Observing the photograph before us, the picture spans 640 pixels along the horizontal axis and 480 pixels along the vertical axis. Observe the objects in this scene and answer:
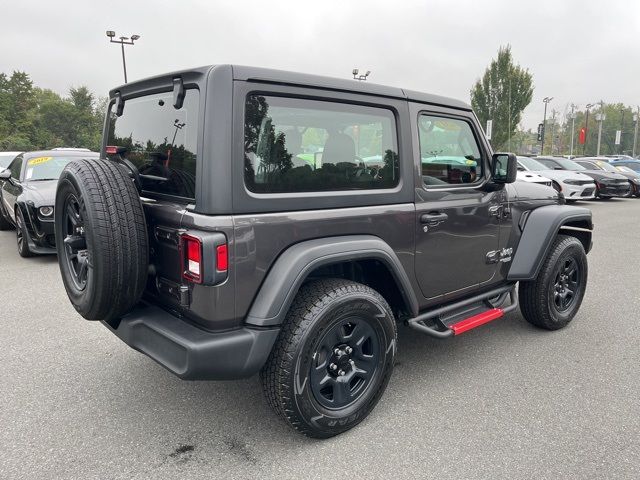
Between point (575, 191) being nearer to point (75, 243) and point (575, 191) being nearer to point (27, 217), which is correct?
point (27, 217)

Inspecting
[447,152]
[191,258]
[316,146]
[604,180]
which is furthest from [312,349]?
[604,180]

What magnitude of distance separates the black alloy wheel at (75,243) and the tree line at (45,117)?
57.4m

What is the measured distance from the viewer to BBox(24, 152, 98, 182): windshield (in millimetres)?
7344

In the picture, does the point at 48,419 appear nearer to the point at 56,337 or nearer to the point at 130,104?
the point at 56,337

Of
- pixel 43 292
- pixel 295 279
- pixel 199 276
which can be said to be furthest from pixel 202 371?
pixel 43 292

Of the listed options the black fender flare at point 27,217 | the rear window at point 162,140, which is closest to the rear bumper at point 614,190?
the black fender flare at point 27,217

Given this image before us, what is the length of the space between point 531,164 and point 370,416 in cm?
1433

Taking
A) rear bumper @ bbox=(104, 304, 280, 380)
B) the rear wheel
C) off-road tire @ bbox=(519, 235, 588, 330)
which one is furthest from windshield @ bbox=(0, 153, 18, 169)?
off-road tire @ bbox=(519, 235, 588, 330)

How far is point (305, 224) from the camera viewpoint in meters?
2.44

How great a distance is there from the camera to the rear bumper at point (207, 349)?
2.20 meters

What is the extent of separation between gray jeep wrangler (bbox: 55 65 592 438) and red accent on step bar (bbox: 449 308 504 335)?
0.10 ft

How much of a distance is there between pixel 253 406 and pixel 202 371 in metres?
0.85

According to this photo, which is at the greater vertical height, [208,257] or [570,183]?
[570,183]

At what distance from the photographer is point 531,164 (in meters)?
15.2
